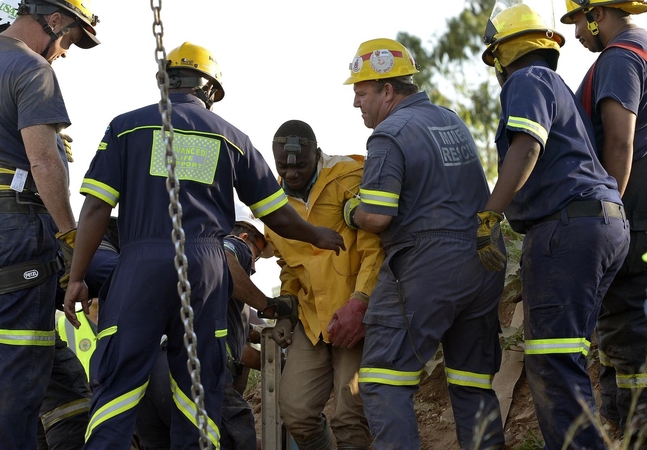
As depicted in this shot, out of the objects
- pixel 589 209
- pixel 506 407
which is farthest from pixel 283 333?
pixel 589 209

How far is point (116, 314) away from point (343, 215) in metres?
1.90

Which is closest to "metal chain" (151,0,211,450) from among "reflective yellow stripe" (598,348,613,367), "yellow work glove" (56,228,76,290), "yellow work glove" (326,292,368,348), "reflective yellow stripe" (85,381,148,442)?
"reflective yellow stripe" (85,381,148,442)

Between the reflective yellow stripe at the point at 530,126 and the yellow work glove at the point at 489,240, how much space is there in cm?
45

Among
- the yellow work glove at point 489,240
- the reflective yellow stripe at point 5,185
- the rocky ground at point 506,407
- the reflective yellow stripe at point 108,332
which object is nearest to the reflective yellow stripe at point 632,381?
the rocky ground at point 506,407

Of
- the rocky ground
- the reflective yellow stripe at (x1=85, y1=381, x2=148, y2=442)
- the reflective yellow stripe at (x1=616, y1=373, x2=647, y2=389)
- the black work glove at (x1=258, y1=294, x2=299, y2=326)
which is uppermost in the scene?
the black work glove at (x1=258, y1=294, x2=299, y2=326)

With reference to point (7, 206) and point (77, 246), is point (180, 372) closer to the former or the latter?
point (77, 246)

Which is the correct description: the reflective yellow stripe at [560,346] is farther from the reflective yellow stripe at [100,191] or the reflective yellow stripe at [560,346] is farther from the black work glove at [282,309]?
the reflective yellow stripe at [100,191]

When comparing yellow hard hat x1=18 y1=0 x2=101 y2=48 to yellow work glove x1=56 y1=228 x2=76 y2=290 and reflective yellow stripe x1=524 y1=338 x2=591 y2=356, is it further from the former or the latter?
reflective yellow stripe x1=524 y1=338 x2=591 y2=356

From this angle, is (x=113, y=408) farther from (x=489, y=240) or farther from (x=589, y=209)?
(x=589, y=209)

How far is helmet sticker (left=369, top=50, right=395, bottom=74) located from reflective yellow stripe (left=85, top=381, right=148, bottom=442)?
253cm

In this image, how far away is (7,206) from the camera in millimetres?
5121

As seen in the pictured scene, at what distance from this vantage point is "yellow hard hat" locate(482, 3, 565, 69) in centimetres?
522

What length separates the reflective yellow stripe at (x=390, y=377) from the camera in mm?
5074

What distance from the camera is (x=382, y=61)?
5844 millimetres
